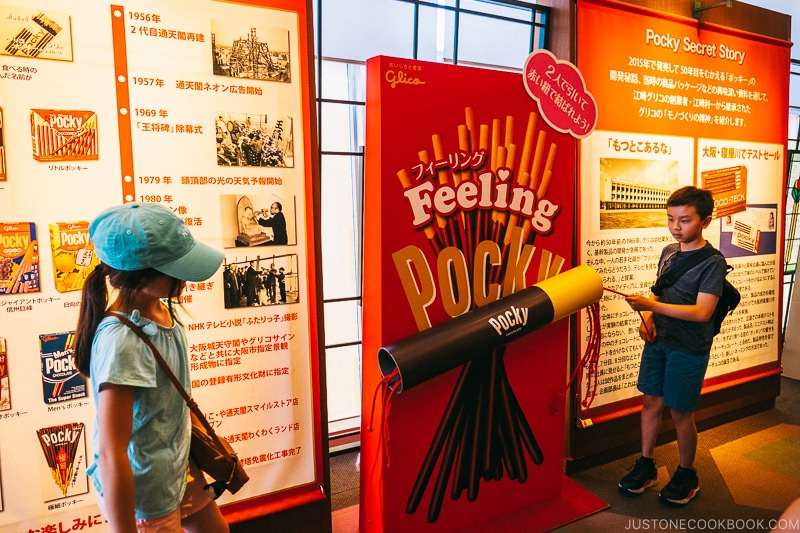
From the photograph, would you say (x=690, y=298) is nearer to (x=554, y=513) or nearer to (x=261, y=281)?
(x=554, y=513)

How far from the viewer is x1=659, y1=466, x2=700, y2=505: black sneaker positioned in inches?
101

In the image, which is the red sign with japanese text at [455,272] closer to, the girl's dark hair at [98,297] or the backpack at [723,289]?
the backpack at [723,289]

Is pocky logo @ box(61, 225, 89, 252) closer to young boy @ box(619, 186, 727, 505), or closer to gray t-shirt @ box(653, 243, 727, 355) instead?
young boy @ box(619, 186, 727, 505)

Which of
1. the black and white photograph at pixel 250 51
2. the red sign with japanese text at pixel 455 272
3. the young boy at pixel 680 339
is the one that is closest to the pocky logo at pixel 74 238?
→ the black and white photograph at pixel 250 51

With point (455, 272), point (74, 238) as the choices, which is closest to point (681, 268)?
point (455, 272)

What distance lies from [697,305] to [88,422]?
2.44 m

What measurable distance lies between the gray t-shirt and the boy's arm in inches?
1.4

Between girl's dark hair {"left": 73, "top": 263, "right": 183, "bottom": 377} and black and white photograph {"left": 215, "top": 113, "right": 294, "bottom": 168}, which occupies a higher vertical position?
black and white photograph {"left": 215, "top": 113, "right": 294, "bottom": 168}

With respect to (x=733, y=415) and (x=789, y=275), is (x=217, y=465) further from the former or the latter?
(x=789, y=275)

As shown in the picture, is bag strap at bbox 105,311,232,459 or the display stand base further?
the display stand base

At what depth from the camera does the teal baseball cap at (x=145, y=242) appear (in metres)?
1.21

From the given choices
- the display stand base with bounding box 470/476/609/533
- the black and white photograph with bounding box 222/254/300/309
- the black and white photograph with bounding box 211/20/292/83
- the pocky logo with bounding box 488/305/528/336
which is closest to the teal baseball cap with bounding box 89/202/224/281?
the black and white photograph with bounding box 222/254/300/309

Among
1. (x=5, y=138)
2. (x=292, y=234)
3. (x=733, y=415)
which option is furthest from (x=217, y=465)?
(x=733, y=415)

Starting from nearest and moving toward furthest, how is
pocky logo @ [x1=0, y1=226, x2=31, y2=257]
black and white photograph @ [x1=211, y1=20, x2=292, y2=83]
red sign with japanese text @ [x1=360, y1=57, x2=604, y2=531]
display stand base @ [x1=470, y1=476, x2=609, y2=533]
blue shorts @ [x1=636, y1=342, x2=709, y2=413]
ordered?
pocky logo @ [x1=0, y1=226, x2=31, y2=257], black and white photograph @ [x1=211, y1=20, x2=292, y2=83], red sign with japanese text @ [x1=360, y1=57, x2=604, y2=531], display stand base @ [x1=470, y1=476, x2=609, y2=533], blue shorts @ [x1=636, y1=342, x2=709, y2=413]
